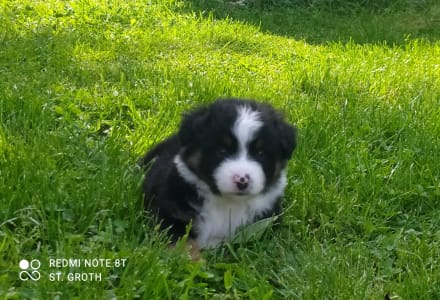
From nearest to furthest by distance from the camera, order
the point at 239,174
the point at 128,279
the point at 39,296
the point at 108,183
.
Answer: the point at 39,296, the point at 128,279, the point at 239,174, the point at 108,183

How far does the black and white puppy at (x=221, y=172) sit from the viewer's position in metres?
3.50

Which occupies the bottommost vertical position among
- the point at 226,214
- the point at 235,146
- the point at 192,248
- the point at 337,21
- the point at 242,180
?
the point at 192,248

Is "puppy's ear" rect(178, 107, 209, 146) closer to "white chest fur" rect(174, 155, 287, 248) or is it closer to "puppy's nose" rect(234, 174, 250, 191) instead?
"white chest fur" rect(174, 155, 287, 248)

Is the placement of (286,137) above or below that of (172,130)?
above

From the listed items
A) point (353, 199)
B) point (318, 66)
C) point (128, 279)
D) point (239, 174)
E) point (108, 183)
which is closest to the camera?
point (128, 279)

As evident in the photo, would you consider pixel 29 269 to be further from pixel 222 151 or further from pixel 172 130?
pixel 172 130

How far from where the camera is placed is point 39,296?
270cm

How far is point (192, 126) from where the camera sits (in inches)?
→ 144

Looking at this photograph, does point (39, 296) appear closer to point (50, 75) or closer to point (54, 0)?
point (50, 75)

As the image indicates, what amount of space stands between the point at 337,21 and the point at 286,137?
8.36 metres

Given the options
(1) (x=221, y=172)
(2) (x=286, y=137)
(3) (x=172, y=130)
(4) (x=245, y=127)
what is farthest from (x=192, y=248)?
(3) (x=172, y=130)

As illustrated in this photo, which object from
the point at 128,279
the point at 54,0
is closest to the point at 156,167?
the point at 128,279

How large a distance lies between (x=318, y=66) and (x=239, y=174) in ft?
12.8

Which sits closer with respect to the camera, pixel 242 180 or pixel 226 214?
pixel 242 180
